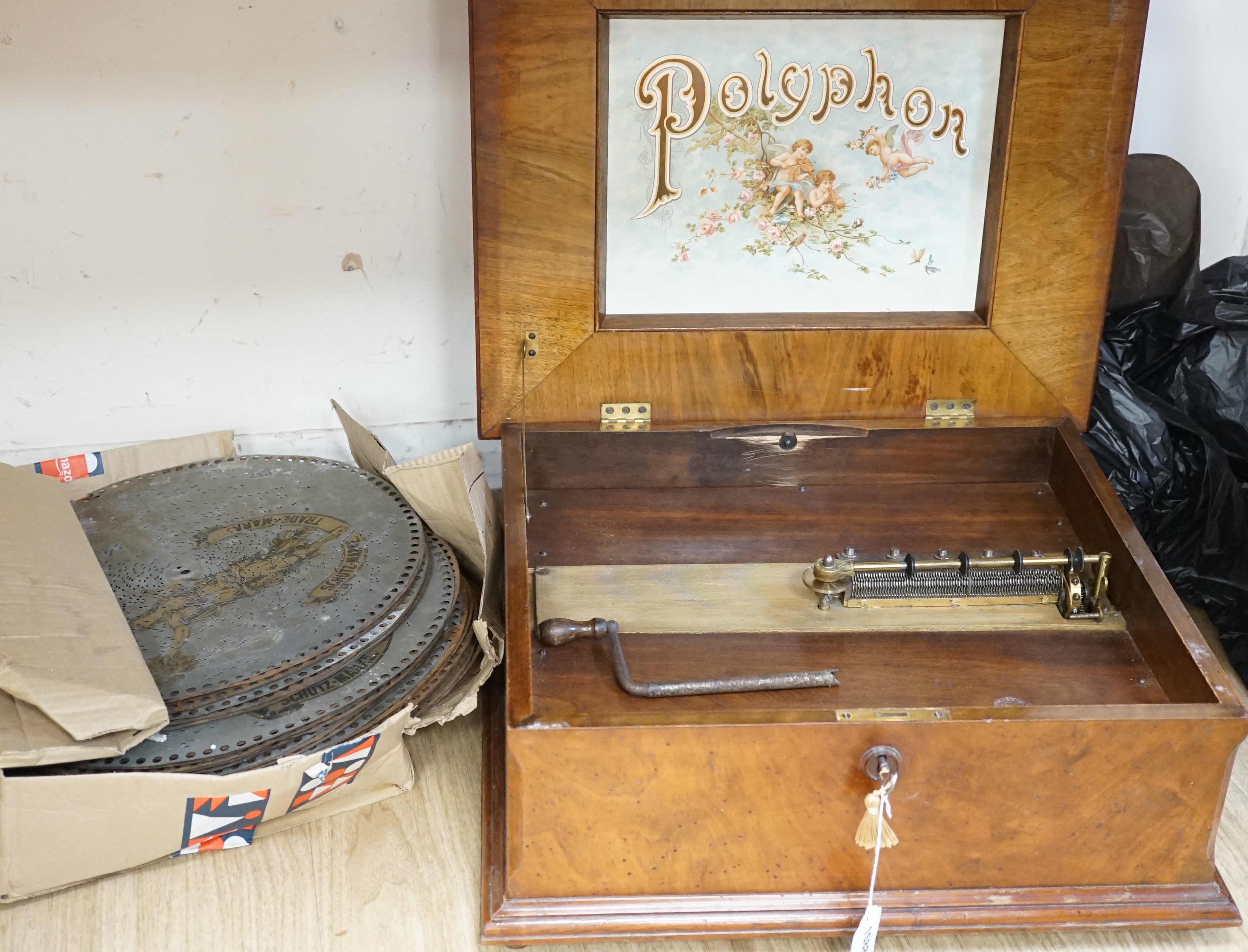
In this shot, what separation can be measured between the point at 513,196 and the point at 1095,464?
71 cm

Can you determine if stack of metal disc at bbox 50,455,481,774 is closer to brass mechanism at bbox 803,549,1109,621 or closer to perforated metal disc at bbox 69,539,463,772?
perforated metal disc at bbox 69,539,463,772

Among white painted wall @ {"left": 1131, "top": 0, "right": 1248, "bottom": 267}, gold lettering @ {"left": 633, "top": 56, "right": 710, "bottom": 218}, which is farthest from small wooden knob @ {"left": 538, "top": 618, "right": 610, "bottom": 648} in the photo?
white painted wall @ {"left": 1131, "top": 0, "right": 1248, "bottom": 267}

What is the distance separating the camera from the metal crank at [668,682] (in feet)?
3.80

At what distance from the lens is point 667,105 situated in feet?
4.32

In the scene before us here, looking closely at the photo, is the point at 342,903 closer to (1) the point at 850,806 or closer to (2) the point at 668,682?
(2) the point at 668,682

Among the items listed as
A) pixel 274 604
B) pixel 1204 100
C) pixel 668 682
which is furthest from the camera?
pixel 1204 100

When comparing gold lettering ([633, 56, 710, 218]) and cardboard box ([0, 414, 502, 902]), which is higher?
gold lettering ([633, 56, 710, 218])

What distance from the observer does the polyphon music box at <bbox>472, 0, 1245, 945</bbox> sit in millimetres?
1091

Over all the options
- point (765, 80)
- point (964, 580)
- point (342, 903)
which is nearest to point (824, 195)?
point (765, 80)

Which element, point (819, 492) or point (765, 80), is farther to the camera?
point (819, 492)

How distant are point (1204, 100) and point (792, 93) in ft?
2.36

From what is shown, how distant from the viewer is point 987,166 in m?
1.36

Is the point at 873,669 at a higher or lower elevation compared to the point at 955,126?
lower

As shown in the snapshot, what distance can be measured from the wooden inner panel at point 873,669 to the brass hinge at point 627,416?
0.26 meters
